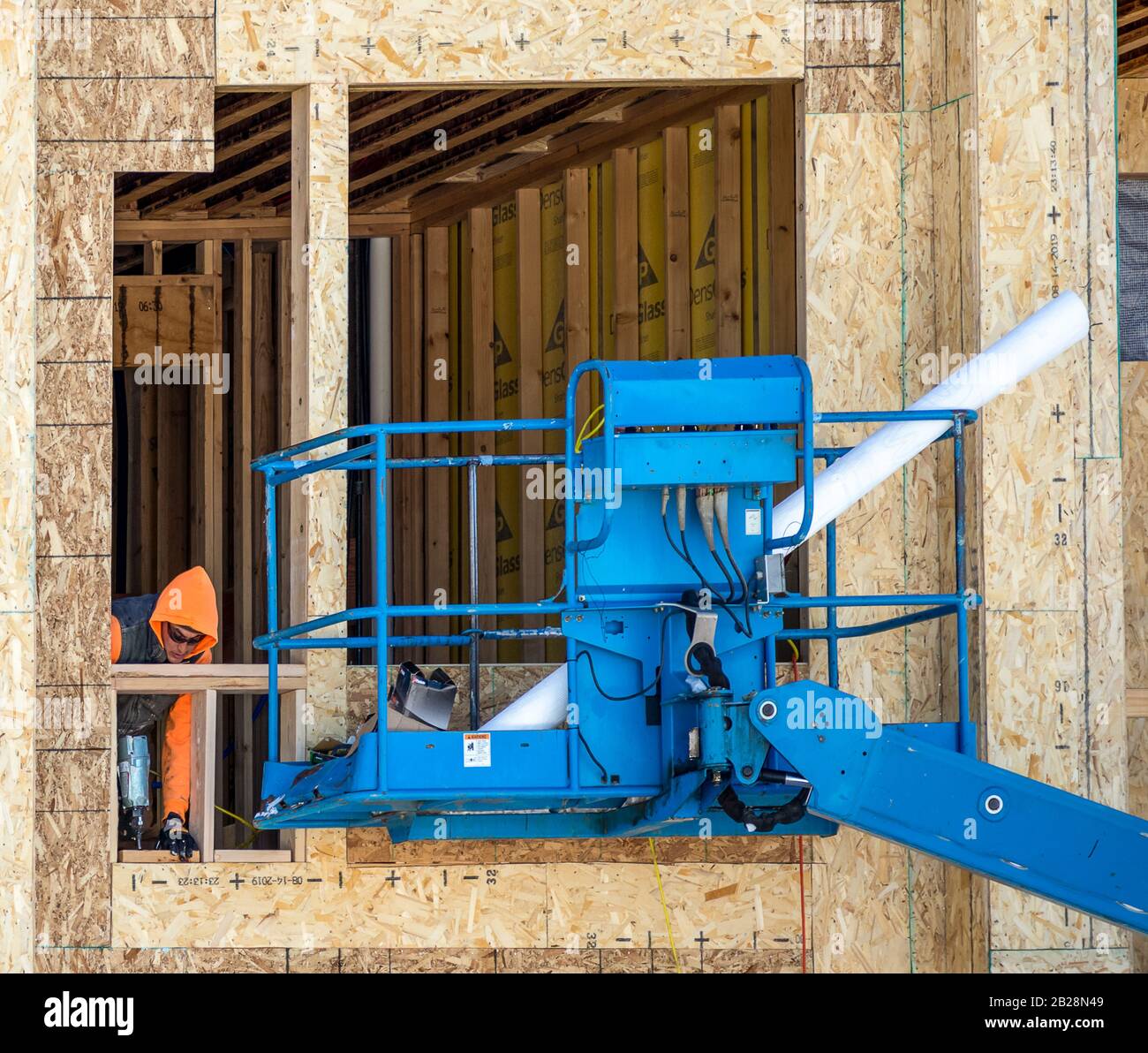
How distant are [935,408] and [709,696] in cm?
181

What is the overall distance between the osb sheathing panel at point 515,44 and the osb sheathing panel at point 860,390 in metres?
0.55

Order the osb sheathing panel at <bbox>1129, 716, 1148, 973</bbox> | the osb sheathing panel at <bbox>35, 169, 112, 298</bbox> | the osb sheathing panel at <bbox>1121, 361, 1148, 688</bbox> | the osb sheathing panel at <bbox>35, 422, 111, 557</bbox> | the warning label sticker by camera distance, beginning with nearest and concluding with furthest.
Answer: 1. the warning label sticker
2. the osb sheathing panel at <bbox>35, 422, 111, 557</bbox>
3. the osb sheathing panel at <bbox>35, 169, 112, 298</bbox>
4. the osb sheathing panel at <bbox>1129, 716, 1148, 973</bbox>
5. the osb sheathing panel at <bbox>1121, 361, 1148, 688</bbox>

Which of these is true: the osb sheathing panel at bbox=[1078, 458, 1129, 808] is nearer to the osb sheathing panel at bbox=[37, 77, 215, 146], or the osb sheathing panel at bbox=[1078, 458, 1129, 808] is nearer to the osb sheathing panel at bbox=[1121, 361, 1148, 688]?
the osb sheathing panel at bbox=[1121, 361, 1148, 688]

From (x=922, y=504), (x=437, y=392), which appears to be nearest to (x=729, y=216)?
(x=437, y=392)

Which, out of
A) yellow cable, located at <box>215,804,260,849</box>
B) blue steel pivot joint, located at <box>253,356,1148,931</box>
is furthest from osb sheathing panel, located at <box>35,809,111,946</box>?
blue steel pivot joint, located at <box>253,356,1148,931</box>

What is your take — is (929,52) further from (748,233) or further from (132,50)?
(132,50)

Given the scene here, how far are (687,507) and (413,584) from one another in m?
6.34

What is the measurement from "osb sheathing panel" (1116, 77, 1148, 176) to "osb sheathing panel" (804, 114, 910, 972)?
322 centimetres

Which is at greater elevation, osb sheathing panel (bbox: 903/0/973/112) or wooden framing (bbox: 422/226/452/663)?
osb sheathing panel (bbox: 903/0/973/112)

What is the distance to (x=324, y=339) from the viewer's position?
8.17 metres

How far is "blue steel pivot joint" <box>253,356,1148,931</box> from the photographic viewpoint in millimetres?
6078

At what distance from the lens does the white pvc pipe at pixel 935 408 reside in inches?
269

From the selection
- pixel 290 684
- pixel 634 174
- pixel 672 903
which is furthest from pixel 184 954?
pixel 634 174

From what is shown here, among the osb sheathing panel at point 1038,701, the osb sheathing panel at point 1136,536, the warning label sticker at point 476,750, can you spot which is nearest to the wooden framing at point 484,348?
the osb sheathing panel at point 1136,536
